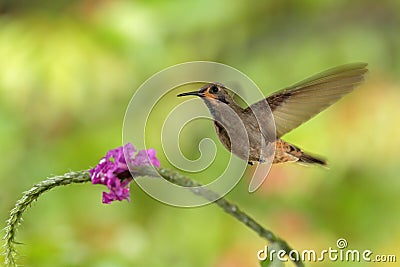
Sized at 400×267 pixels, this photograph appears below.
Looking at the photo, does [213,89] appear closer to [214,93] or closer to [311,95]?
[214,93]

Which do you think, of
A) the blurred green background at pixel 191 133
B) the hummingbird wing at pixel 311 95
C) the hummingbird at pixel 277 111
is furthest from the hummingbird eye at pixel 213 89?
the blurred green background at pixel 191 133

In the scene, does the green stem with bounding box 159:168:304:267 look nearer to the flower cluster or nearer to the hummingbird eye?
the flower cluster

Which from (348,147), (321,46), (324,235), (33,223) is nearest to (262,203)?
(324,235)

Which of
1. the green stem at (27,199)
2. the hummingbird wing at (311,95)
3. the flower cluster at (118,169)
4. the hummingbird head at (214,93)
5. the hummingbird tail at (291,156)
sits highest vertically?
the hummingbird wing at (311,95)

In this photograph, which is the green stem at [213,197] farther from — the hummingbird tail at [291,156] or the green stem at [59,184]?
the hummingbird tail at [291,156]

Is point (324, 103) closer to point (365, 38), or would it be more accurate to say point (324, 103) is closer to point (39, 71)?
point (39, 71)
